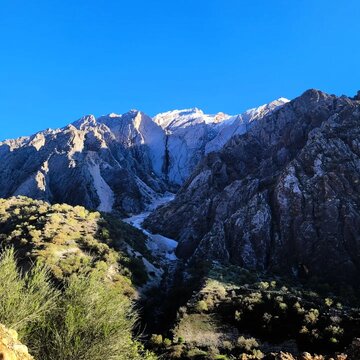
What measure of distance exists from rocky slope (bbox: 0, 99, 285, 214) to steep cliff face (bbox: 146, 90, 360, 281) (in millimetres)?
34576

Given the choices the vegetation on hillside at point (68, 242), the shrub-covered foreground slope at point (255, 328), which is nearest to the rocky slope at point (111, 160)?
the vegetation on hillside at point (68, 242)

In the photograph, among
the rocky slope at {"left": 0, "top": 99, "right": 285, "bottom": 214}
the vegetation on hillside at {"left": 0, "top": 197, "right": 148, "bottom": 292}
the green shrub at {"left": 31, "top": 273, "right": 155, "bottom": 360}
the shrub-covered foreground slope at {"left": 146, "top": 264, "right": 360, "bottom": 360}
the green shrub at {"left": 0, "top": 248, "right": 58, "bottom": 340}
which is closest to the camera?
the green shrub at {"left": 0, "top": 248, "right": 58, "bottom": 340}

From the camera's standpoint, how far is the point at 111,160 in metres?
149

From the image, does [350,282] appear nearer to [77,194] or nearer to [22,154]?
[77,194]

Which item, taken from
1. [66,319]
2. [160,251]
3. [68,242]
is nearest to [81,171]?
[160,251]

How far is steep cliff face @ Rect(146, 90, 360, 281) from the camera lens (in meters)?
61.1

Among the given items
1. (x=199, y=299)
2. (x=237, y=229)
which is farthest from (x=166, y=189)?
(x=199, y=299)

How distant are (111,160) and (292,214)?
92.4 meters

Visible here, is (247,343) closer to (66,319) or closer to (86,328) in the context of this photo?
(86,328)

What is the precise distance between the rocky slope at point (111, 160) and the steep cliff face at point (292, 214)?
113 ft

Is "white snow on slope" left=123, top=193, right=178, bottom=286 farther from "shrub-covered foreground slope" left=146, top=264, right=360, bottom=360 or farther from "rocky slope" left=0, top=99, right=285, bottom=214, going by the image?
"rocky slope" left=0, top=99, right=285, bottom=214

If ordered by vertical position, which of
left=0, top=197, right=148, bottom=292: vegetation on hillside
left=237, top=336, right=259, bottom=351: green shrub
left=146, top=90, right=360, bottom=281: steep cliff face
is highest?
left=146, top=90, right=360, bottom=281: steep cliff face

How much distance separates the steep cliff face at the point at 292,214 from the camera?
61062 mm

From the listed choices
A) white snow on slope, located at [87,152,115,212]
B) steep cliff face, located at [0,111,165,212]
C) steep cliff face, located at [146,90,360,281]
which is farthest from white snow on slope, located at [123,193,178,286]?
white snow on slope, located at [87,152,115,212]
